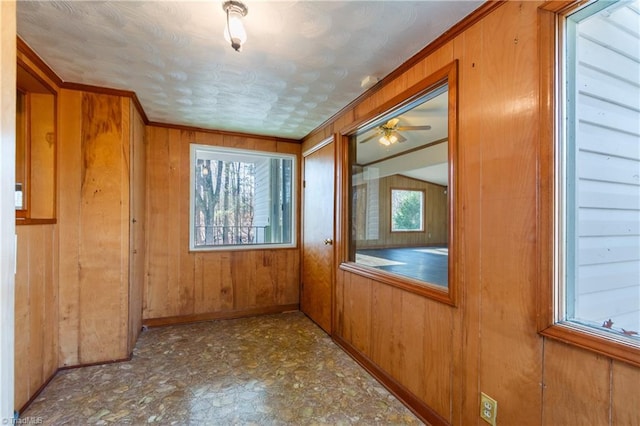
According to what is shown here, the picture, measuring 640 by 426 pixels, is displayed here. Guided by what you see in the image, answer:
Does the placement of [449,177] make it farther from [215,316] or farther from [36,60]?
[215,316]

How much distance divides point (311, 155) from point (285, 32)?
202cm

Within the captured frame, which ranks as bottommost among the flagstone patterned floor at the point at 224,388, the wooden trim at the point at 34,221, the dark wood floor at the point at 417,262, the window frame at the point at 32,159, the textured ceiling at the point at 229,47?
the flagstone patterned floor at the point at 224,388

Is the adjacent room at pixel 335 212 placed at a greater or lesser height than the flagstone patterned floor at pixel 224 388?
greater

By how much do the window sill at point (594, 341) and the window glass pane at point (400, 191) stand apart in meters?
0.78

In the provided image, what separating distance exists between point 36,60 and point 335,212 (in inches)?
99.0

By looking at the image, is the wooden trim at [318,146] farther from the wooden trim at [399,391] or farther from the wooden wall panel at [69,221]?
the wooden wall panel at [69,221]

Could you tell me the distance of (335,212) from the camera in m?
3.02

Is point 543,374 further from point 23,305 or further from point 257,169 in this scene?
point 257,169

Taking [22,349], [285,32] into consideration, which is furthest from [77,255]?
[285,32]

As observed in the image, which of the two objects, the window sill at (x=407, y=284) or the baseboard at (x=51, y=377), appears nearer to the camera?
the window sill at (x=407, y=284)

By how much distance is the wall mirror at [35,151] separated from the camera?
214 centimetres

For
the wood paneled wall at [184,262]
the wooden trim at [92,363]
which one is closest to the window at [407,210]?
the wood paneled wall at [184,262]

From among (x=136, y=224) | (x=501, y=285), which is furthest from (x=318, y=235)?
(x=501, y=285)

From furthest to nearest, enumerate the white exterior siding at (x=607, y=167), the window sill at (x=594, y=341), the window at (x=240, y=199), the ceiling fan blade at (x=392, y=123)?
1. the window at (x=240, y=199)
2. the ceiling fan blade at (x=392, y=123)
3. the white exterior siding at (x=607, y=167)
4. the window sill at (x=594, y=341)
